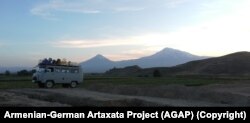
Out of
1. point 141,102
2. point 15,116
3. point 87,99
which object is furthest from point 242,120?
point 87,99

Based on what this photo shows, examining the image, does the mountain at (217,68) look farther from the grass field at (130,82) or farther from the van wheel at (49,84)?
the van wheel at (49,84)

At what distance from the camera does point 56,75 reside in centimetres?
4978

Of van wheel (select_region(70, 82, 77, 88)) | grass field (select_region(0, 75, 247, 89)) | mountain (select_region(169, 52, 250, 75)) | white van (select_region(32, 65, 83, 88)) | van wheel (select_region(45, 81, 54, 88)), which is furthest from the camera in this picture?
mountain (select_region(169, 52, 250, 75))

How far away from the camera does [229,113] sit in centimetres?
1784

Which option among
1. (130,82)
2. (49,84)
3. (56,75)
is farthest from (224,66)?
(49,84)

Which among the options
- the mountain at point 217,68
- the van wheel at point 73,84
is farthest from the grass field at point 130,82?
the mountain at point 217,68

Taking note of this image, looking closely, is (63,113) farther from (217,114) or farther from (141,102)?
(141,102)

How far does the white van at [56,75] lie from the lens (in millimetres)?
49375

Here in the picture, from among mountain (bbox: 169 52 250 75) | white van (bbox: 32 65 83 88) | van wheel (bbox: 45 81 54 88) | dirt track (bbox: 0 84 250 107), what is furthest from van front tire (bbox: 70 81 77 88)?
mountain (bbox: 169 52 250 75)

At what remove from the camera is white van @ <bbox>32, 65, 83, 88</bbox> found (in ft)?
162

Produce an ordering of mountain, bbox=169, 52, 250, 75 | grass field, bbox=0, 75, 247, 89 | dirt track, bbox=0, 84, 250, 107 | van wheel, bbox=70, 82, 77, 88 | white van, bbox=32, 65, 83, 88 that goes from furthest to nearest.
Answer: mountain, bbox=169, 52, 250, 75
grass field, bbox=0, 75, 247, 89
van wheel, bbox=70, 82, 77, 88
white van, bbox=32, 65, 83, 88
dirt track, bbox=0, 84, 250, 107
